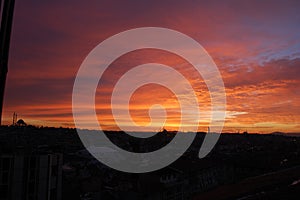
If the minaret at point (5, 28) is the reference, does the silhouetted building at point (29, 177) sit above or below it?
below

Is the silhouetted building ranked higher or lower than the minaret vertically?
lower

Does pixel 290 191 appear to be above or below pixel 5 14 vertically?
below

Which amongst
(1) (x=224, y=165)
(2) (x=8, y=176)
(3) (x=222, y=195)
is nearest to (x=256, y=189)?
(3) (x=222, y=195)

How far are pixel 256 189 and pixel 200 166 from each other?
11.8m

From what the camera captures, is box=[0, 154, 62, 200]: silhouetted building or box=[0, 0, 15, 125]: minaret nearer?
box=[0, 0, 15, 125]: minaret

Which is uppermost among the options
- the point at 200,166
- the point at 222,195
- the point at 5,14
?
the point at 5,14

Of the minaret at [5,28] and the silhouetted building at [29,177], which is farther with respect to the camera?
the silhouetted building at [29,177]

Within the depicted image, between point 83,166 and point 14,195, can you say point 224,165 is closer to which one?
point 83,166

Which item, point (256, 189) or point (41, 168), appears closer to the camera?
point (41, 168)

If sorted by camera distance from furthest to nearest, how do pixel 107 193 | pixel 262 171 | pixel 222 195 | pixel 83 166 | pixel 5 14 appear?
pixel 262 171 → pixel 83 166 → pixel 222 195 → pixel 107 193 → pixel 5 14

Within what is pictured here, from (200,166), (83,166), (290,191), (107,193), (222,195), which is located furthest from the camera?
(83,166)

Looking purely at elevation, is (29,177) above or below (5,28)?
below

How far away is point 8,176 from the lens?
22094 mm

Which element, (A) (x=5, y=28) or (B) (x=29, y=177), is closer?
(A) (x=5, y=28)
